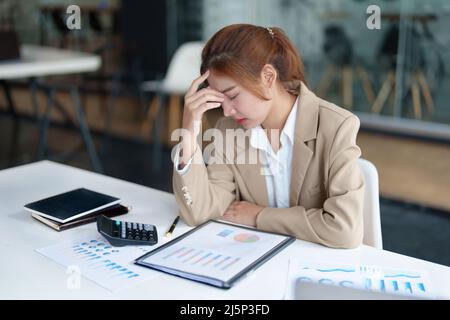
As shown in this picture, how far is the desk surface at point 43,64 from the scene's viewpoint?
3357 millimetres

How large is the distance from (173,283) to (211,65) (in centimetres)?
55

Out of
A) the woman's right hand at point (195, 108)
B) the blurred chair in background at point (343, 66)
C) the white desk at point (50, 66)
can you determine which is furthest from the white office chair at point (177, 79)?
the woman's right hand at point (195, 108)

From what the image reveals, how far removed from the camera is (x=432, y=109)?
15.1 ft

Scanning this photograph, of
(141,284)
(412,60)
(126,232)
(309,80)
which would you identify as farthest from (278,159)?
(309,80)

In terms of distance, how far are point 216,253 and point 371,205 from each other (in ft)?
1.46

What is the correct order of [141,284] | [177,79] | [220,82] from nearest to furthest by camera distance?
[141,284], [220,82], [177,79]

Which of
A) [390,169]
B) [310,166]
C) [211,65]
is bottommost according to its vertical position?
[390,169]

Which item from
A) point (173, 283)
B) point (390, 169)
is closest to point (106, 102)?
point (390, 169)

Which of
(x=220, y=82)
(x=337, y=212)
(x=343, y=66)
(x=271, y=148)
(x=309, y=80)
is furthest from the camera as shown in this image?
(x=309, y=80)

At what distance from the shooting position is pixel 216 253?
1.11 meters

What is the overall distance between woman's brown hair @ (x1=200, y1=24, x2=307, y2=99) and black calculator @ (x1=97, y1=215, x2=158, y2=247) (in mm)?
399

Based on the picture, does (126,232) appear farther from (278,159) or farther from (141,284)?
(278,159)
